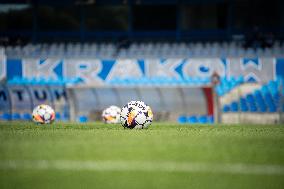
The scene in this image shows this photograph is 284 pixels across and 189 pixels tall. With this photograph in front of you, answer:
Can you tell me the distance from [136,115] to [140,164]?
6352 millimetres

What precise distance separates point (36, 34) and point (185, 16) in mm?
8971

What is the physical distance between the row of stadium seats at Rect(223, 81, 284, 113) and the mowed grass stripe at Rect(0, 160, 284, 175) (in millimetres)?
15940

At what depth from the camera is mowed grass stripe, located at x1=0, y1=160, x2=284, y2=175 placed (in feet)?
20.1

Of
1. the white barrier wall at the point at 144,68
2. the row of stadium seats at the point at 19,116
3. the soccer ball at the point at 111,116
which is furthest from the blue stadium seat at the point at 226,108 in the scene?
the white barrier wall at the point at 144,68

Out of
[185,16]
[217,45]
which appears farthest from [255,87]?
[185,16]

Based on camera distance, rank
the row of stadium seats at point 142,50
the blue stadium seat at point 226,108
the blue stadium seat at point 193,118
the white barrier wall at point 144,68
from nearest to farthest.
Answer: the blue stadium seat at point 226,108 → the blue stadium seat at point 193,118 → the white barrier wall at point 144,68 → the row of stadium seats at point 142,50

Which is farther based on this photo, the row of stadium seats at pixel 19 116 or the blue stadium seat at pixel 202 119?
the blue stadium seat at pixel 202 119

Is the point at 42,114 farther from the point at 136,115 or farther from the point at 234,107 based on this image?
the point at 234,107

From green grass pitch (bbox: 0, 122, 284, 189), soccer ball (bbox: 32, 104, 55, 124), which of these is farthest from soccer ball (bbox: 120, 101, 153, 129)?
soccer ball (bbox: 32, 104, 55, 124)

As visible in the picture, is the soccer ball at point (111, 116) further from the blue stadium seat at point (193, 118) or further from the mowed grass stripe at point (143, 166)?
the mowed grass stripe at point (143, 166)

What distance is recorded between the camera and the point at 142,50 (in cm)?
3341

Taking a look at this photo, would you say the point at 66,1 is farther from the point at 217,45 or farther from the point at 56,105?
the point at 56,105

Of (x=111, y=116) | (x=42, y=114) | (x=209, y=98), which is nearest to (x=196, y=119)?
(x=209, y=98)

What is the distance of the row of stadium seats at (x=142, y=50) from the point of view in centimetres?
3244
